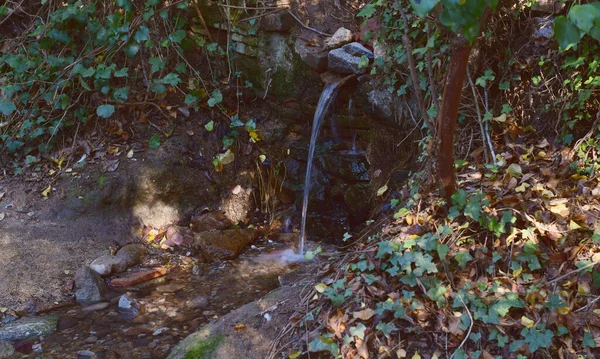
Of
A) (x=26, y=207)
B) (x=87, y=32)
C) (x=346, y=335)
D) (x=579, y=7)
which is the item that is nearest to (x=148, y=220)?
(x=26, y=207)

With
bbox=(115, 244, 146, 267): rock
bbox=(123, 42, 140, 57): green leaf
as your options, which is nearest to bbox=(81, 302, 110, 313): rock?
bbox=(115, 244, 146, 267): rock

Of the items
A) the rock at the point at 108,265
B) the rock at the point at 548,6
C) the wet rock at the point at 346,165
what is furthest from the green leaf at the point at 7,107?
the rock at the point at 548,6

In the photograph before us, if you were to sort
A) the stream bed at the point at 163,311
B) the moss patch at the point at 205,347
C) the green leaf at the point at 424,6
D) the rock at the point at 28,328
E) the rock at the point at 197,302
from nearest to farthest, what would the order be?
1. the green leaf at the point at 424,6
2. the moss patch at the point at 205,347
3. the stream bed at the point at 163,311
4. the rock at the point at 28,328
5. the rock at the point at 197,302

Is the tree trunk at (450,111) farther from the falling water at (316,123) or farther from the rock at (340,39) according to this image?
the rock at (340,39)

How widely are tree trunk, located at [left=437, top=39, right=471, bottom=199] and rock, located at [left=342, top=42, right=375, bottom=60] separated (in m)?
2.13

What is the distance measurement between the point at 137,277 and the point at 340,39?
284 cm

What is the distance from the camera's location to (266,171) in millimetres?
5512

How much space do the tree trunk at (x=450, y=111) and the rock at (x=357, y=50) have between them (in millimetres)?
2133

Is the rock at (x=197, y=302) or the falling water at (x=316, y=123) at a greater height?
the falling water at (x=316, y=123)

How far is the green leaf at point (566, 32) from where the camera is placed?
138 cm

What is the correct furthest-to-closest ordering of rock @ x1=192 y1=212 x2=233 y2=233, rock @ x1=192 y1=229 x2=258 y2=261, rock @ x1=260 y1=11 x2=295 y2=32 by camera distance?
rock @ x1=260 y1=11 x2=295 y2=32 < rock @ x1=192 y1=212 x2=233 y2=233 < rock @ x1=192 y1=229 x2=258 y2=261

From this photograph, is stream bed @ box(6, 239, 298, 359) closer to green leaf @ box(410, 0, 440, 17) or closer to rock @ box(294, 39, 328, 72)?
rock @ box(294, 39, 328, 72)

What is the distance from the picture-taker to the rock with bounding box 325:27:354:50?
505 cm

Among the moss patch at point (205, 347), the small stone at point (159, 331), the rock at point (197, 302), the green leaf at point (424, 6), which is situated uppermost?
the green leaf at point (424, 6)
